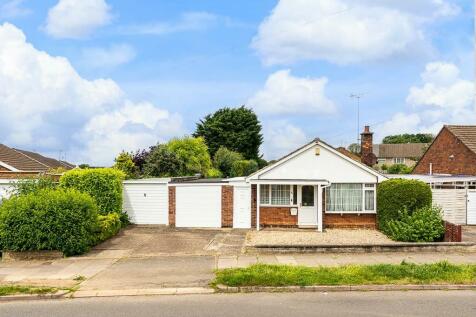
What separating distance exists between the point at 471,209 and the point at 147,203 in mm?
14728

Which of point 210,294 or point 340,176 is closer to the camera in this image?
point 210,294

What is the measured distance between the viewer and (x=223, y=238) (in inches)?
749

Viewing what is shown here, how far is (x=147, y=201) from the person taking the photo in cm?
2250

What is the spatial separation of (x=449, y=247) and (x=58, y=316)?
12.0 metres

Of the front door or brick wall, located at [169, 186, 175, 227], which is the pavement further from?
the front door

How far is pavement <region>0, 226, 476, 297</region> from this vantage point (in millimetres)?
12008

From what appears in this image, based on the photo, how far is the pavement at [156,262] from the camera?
473 inches

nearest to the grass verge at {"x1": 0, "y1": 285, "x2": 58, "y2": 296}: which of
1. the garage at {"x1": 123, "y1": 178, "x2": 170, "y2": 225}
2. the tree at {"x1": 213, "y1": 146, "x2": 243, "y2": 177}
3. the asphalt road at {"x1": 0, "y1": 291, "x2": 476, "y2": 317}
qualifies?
the asphalt road at {"x1": 0, "y1": 291, "x2": 476, "y2": 317}

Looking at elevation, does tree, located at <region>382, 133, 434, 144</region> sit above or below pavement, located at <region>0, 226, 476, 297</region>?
above

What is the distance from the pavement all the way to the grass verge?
575mm

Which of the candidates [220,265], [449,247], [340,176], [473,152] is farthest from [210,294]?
[473,152]

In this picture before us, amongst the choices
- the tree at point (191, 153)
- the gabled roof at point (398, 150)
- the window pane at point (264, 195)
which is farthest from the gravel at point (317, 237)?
the gabled roof at point (398, 150)

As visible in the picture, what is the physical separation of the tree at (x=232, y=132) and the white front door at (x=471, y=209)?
123 feet

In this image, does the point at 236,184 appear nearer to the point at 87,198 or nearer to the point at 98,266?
the point at 87,198
